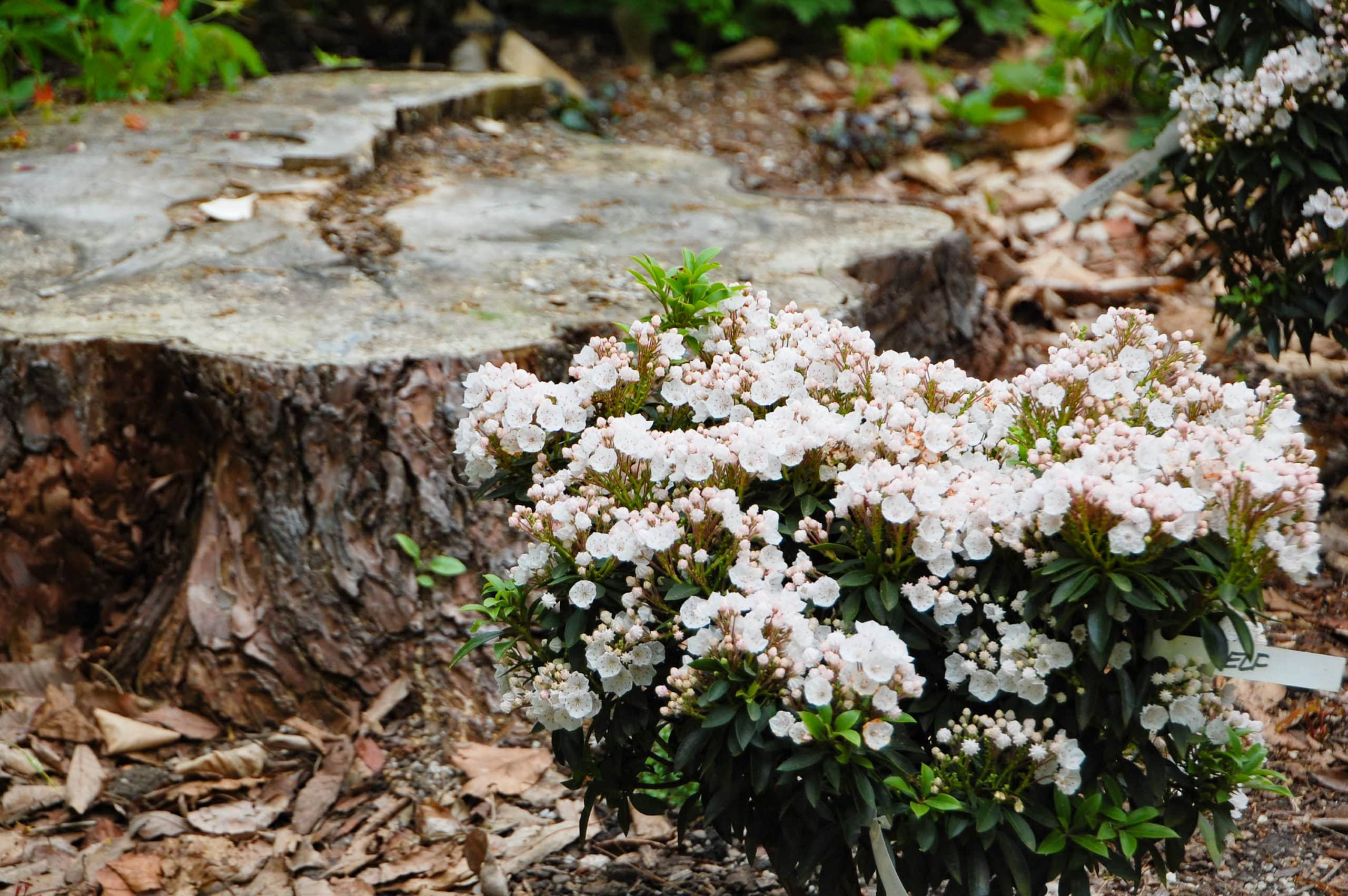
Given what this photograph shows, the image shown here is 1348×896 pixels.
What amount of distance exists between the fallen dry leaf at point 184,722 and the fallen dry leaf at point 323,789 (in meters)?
0.28

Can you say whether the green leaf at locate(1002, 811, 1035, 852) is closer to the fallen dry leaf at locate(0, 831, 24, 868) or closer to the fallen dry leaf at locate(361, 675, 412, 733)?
the fallen dry leaf at locate(361, 675, 412, 733)

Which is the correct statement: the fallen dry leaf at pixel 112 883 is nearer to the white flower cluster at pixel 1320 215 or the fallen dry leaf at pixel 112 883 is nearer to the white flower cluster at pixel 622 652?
the white flower cluster at pixel 622 652

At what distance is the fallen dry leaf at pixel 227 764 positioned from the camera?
2.51 meters

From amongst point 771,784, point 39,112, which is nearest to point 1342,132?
point 771,784

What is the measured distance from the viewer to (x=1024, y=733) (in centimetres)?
145

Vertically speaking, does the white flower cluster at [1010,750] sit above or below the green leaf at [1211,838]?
above

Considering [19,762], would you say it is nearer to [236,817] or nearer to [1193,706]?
[236,817]

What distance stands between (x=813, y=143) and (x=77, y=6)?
2.95 m

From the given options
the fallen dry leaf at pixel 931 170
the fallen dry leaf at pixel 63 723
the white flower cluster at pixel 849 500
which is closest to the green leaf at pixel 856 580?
the white flower cluster at pixel 849 500

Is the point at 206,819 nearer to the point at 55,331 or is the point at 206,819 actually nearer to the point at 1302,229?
the point at 55,331

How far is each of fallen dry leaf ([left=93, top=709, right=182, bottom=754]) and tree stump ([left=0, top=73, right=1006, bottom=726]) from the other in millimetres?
90

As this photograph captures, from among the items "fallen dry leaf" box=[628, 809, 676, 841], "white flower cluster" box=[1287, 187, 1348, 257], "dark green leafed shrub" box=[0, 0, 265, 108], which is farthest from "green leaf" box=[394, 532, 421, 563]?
"dark green leafed shrub" box=[0, 0, 265, 108]

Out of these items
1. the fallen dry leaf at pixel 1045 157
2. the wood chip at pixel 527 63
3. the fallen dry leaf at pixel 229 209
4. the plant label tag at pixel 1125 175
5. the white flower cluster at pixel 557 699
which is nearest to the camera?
the white flower cluster at pixel 557 699

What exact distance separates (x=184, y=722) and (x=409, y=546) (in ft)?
2.05
